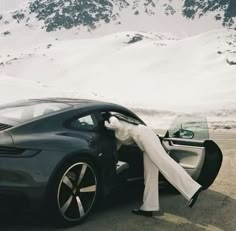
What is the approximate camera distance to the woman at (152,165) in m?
6.16

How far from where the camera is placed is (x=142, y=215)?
6.42 meters

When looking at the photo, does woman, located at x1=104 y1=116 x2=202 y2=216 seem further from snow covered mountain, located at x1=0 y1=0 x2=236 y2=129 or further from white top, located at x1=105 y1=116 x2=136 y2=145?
snow covered mountain, located at x1=0 y1=0 x2=236 y2=129

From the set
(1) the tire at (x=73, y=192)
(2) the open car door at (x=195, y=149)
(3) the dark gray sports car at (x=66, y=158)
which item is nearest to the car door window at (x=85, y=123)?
(3) the dark gray sports car at (x=66, y=158)

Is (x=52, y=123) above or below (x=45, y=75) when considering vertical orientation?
above

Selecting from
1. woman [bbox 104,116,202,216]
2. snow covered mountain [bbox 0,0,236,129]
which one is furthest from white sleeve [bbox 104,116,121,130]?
snow covered mountain [bbox 0,0,236,129]

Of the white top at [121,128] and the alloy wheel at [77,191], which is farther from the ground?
the white top at [121,128]

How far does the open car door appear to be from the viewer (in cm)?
699

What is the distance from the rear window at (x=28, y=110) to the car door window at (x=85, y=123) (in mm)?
233

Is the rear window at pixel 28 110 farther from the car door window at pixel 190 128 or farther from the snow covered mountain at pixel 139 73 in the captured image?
the snow covered mountain at pixel 139 73

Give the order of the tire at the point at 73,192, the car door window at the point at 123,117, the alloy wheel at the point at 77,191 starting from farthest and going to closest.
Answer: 1. the car door window at the point at 123,117
2. the alloy wheel at the point at 77,191
3. the tire at the point at 73,192

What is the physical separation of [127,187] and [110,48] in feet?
386

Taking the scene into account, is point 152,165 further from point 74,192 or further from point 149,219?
point 74,192

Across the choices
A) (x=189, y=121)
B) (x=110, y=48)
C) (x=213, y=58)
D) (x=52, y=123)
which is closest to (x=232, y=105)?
(x=189, y=121)

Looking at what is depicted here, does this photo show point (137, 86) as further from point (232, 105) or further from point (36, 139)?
point (36, 139)
